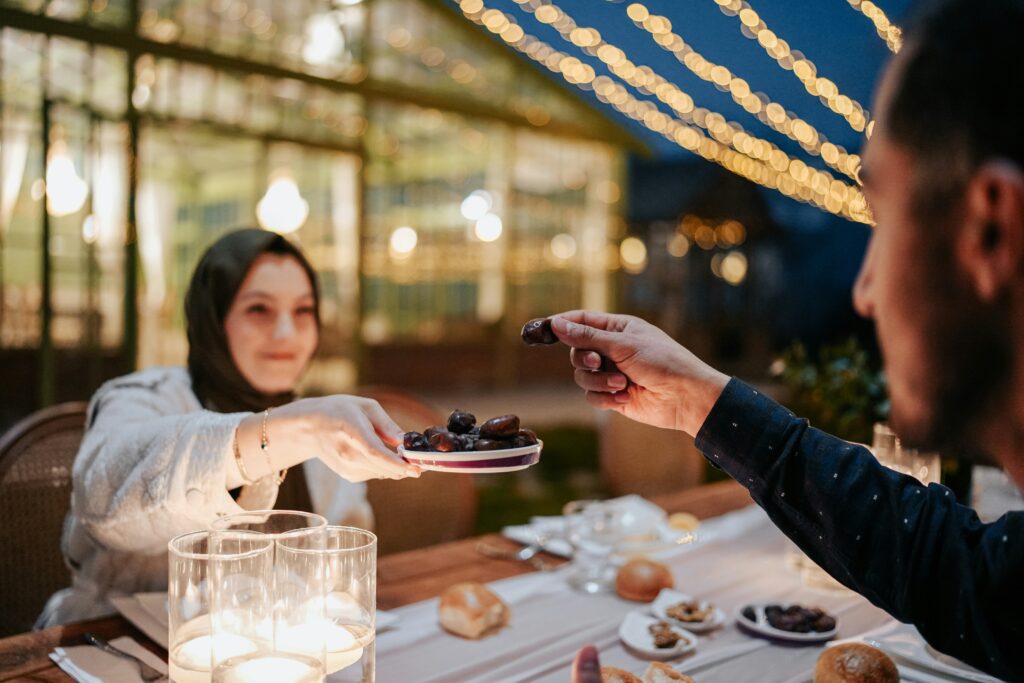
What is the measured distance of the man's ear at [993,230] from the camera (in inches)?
23.7

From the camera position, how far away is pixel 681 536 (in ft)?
6.11

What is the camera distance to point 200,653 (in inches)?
37.3

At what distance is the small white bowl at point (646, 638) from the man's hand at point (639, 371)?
35cm

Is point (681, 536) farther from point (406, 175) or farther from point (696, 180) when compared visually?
point (696, 180)

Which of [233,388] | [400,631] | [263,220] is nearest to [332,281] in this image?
[263,220]

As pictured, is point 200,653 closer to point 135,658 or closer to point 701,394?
point 135,658

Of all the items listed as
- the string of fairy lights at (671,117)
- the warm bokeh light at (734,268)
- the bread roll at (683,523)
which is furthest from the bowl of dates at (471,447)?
the warm bokeh light at (734,268)

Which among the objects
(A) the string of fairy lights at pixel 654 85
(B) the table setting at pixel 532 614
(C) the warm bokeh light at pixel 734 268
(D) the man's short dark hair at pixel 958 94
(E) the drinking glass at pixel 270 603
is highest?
(A) the string of fairy lights at pixel 654 85

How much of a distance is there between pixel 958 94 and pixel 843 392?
1511 millimetres

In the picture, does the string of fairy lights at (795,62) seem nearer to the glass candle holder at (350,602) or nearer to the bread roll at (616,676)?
the bread roll at (616,676)

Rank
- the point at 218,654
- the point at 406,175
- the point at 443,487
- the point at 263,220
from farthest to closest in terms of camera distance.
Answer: the point at 406,175, the point at 263,220, the point at 443,487, the point at 218,654

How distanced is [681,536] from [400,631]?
0.79m

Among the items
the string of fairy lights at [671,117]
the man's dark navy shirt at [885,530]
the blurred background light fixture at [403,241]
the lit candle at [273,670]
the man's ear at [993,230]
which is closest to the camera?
the man's ear at [993,230]

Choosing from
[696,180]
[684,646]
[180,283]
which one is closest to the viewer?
[684,646]
